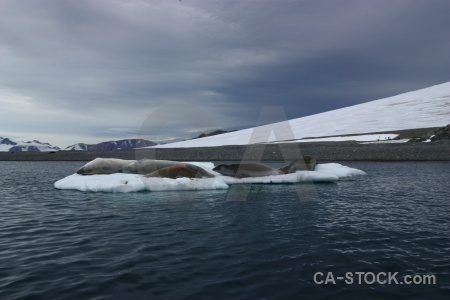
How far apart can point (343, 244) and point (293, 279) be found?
324cm

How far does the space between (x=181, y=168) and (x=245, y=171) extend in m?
5.40

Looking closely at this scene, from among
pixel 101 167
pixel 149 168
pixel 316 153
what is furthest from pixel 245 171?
pixel 316 153

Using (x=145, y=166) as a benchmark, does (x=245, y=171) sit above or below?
below

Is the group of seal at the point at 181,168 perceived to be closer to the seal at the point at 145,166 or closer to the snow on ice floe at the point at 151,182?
the seal at the point at 145,166

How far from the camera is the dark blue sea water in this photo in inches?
287

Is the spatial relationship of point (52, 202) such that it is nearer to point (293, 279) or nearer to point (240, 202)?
point (240, 202)

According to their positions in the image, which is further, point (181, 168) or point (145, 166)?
point (145, 166)

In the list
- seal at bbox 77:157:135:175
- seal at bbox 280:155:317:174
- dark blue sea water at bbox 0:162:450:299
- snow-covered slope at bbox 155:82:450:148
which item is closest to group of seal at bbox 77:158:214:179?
seal at bbox 77:157:135:175

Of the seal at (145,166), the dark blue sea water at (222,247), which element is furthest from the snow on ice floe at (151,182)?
the dark blue sea water at (222,247)

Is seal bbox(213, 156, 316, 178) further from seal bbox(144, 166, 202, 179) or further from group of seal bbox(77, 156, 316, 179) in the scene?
seal bbox(144, 166, 202, 179)

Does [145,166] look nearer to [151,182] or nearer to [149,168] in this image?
[149,168]

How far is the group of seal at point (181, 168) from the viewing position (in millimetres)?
23844

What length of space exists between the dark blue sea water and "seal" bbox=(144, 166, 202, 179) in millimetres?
5222

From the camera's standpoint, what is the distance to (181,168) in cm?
2381
